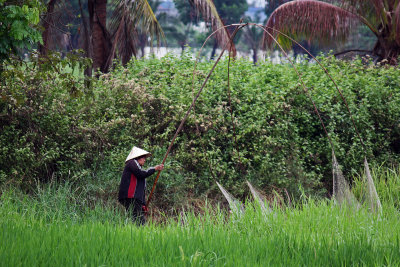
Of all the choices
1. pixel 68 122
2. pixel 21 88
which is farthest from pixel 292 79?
pixel 21 88

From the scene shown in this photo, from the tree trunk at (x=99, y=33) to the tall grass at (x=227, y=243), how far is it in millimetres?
6741

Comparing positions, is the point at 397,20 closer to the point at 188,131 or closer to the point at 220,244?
the point at 188,131

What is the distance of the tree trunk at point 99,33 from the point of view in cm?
1083

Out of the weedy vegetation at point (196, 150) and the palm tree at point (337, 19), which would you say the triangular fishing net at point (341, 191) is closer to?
the weedy vegetation at point (196, 150)

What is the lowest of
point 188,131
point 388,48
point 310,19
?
point 188,131

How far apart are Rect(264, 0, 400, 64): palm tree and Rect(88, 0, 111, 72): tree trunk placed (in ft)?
12.8

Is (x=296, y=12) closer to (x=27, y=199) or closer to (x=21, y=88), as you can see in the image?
(x=21, y=88)

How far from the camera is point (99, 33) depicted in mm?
10969

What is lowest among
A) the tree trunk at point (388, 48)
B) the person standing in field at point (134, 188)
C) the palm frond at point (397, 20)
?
the person standing in field at point (134, 188)

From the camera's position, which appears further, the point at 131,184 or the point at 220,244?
the point at 131,184

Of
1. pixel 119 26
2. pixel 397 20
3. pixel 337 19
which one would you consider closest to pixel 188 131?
pixel 119 26

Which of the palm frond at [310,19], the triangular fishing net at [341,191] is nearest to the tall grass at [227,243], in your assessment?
the triangular fishing net at [341,191]

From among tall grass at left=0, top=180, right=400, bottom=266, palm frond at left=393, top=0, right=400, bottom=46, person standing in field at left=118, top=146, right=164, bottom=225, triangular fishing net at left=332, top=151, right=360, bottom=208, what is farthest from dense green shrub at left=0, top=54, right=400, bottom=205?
→ palm frond at left=393, top=0, right=400, bottom=46

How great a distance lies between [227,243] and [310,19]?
29.6ft
